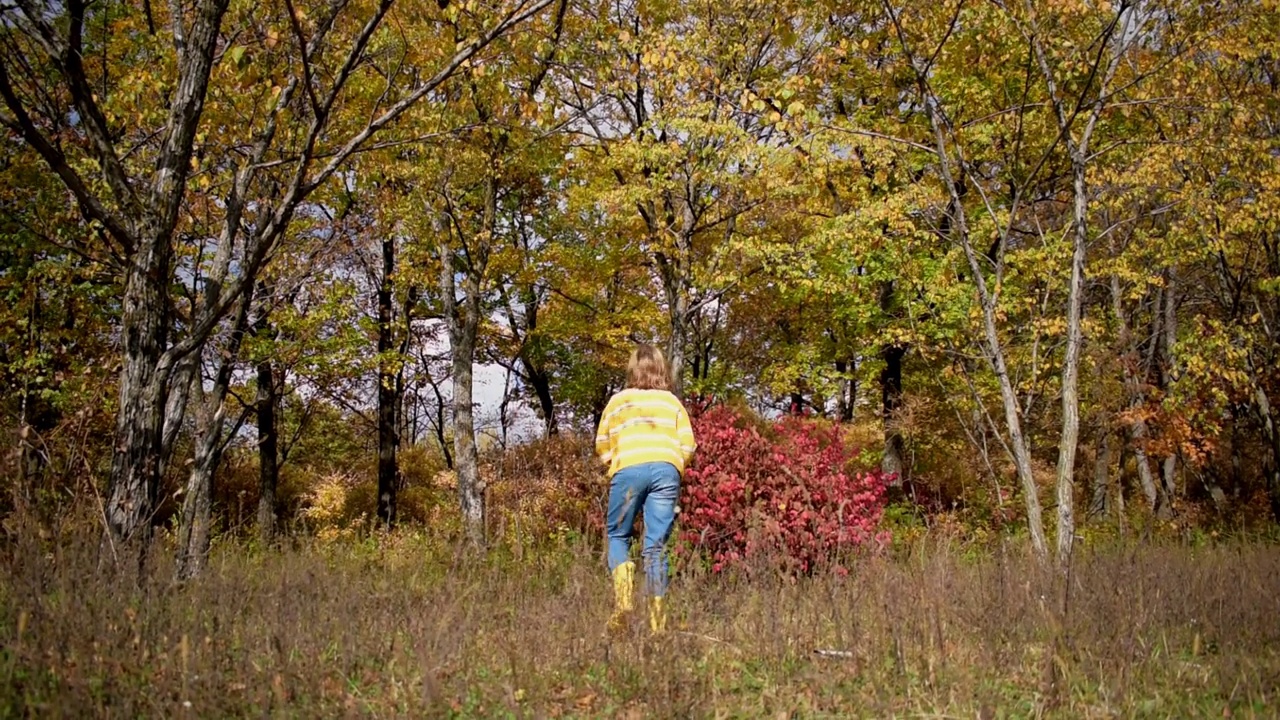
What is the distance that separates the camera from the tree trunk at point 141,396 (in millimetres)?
4305

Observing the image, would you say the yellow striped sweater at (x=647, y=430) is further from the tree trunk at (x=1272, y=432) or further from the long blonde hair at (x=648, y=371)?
the tree trunk at (x=1272, y=432)

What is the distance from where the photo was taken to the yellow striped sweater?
16.4 feet

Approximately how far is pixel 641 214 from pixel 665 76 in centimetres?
858

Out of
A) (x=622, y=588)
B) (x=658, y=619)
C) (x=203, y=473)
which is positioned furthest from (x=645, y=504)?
(x=203, y=473)

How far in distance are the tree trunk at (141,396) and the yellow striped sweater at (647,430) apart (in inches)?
104

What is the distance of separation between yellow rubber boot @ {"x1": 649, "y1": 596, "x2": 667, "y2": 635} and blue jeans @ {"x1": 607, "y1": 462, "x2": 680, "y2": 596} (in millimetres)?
890

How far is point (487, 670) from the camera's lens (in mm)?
3561

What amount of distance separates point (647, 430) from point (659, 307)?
14.0 m

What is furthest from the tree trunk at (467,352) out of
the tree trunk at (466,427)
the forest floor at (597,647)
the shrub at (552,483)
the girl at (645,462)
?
the girl at (645,462)

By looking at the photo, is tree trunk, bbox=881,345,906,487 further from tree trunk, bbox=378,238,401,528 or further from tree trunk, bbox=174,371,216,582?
tree trunk, bbox=174,371,216,582

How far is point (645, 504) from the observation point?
500cm

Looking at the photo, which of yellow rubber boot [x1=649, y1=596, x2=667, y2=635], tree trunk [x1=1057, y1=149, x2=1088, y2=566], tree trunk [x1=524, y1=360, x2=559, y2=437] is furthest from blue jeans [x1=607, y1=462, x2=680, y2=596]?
tree trunk [x1=524, y1=360, x2=559, y2=437]

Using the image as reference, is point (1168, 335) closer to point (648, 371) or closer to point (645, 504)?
point (648, 371)

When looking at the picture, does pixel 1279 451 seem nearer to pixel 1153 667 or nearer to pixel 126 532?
pixel 1153 667
